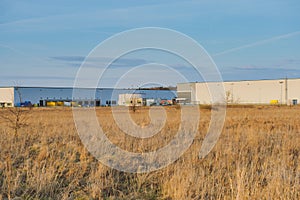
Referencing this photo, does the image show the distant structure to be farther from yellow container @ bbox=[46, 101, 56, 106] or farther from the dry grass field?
the dry grass field

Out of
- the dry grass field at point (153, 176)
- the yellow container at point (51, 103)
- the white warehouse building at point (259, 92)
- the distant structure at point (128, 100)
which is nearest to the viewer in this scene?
the dry grass field at point (153, 176)

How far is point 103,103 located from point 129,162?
104 meters

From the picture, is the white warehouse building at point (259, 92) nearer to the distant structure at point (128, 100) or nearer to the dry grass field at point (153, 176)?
the distant structure at point (128, 100)

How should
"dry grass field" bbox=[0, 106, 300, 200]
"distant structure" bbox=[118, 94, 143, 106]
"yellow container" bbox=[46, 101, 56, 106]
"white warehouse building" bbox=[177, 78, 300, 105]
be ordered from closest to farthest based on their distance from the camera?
"dry grass field" bbox=[0, 106, 300, 200] → "distant structure" bbox=[118, 94, 143, 106] → "white warehouse building" bbox=[177, 78, 300, 105] → "yellow container" bbox=[46, 101, 56, 106]

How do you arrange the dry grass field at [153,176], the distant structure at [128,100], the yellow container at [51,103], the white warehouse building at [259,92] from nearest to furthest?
the dry grass field at [153,176]
the distant structure at [128,100]
the white warehouse building at [259,92]
the yellow container at [51,103]

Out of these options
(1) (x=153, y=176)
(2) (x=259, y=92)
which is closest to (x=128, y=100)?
(2) (x=259, y=92)

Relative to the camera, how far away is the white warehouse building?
300 ft

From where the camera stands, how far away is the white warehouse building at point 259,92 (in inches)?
3599

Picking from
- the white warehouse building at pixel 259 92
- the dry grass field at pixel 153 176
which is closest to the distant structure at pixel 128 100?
the white warehouse building at pixel 259 92

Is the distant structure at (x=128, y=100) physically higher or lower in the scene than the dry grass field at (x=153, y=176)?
higher

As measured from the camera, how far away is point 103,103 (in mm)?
112000

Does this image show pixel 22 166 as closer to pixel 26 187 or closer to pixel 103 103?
pixel 26 187

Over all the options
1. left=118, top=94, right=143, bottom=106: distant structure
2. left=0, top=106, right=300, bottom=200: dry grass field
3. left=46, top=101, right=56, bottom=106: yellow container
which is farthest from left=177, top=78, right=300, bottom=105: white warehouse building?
left=0, top=106, right=300, bottom=200: dry grass field

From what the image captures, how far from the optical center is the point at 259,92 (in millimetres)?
98125
